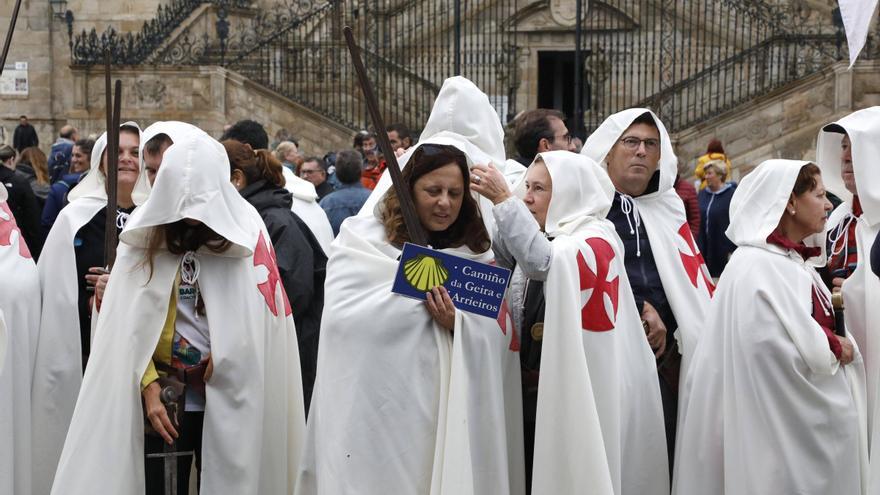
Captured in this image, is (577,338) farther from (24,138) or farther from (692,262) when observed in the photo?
(24,138)

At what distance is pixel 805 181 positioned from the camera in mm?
6973

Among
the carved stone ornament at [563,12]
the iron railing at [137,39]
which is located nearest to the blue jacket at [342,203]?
the iron railing at [137,39]

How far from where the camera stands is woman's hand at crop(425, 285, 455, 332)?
616cm

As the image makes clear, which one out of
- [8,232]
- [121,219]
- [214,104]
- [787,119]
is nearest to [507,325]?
[121,219]

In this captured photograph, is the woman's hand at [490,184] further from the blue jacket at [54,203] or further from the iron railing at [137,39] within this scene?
the iron railing at [137,39]

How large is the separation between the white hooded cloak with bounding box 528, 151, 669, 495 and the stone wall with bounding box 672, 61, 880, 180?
15701mm

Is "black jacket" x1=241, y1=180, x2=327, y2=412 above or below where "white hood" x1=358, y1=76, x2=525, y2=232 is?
below

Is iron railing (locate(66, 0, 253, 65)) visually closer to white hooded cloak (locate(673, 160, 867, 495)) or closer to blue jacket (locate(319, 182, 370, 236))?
blue jacket (locate(319, 182, 370, 236))

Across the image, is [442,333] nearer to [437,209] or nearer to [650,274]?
[437,209]

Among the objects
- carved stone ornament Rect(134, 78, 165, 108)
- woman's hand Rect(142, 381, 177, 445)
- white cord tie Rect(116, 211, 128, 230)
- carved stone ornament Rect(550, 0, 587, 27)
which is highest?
carved stone ornament Rect(550, 0, 587, 27)

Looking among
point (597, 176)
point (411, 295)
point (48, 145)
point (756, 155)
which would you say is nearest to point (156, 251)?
point (411, 295)

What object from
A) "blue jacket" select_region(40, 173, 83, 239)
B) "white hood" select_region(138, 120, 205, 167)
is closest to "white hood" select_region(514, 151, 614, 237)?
"white hood" select_region(138, 120, 205, 167)

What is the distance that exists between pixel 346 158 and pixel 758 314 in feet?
17.9

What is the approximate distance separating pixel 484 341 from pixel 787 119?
56.6 feet
